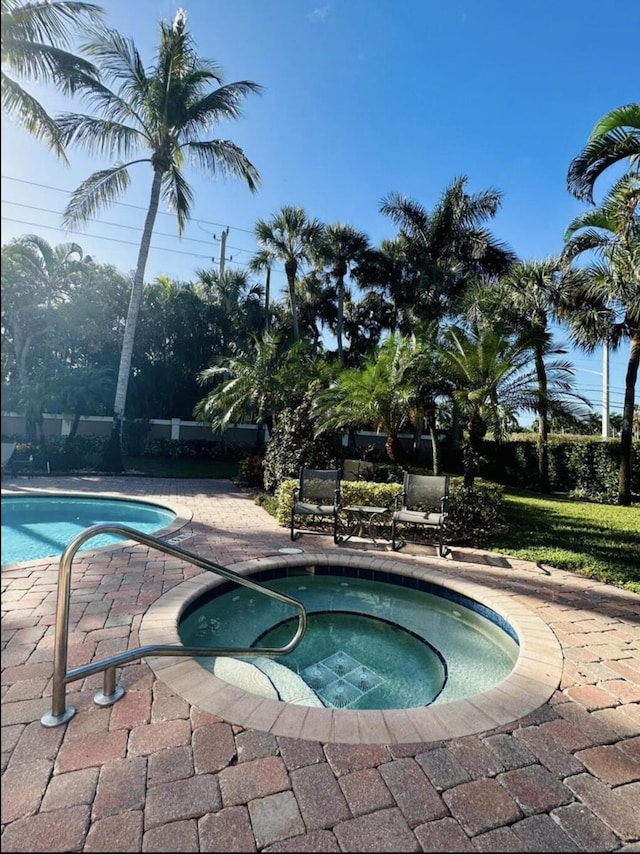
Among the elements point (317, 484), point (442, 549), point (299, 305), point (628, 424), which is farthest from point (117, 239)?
point (628, 424)

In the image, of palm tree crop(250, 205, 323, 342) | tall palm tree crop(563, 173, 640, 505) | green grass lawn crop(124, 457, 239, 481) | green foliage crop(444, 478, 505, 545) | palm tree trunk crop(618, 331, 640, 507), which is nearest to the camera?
green foliage crop(444, 478, 505, 545)

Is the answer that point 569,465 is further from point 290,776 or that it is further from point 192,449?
point 290,776

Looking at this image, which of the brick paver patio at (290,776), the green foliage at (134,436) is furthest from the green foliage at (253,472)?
the brick paver patio at (290,776)

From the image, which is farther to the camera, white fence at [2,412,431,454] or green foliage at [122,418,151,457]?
white fence at [2,412,431,454]

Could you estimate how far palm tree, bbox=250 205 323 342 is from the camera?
62.4ft

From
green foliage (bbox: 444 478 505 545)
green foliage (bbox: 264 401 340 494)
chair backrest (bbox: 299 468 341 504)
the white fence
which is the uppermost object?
the white fence

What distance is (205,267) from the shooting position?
2373 centimetres

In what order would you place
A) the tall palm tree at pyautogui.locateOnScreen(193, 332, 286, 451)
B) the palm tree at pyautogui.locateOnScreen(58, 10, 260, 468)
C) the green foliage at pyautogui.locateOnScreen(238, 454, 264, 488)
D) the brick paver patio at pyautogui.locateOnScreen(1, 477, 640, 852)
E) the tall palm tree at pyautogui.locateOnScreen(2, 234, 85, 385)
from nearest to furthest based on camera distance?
1. the brick paver patio at pyautogui.locateOnScreen(1, 477, 640, 852)
2. the tall palm tree at pyautogui.locateOnScreen(193, 332, 286, 451)
3. the palm tree at pyautogui.locateOnScreen(58, 10, 260, 468)
4. the green foliage at pyautogui.locateOnScreen(238, 454, 264, 488)
5. the tall palm tree at pyautogui.locateOnScreen(2, 234, 85, 385)

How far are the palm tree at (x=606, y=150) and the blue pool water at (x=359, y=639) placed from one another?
9596mm

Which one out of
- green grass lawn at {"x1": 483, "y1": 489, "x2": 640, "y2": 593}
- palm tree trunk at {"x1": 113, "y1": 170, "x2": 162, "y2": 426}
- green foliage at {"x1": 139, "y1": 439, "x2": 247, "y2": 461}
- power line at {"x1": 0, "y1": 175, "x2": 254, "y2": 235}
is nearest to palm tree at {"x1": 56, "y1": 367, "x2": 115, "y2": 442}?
palm tree trunk at {"x1": 113, "y1": 170, "x2": 162, "y2": 426}

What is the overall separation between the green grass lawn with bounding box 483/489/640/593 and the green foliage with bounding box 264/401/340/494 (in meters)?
4.03

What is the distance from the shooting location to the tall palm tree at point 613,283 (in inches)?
421

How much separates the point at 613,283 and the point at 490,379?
236 inches

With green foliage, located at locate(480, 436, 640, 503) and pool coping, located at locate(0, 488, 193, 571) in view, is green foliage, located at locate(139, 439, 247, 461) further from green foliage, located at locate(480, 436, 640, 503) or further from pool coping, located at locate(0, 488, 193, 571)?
green foliage, located at locate(480, 436, 640, 503)
